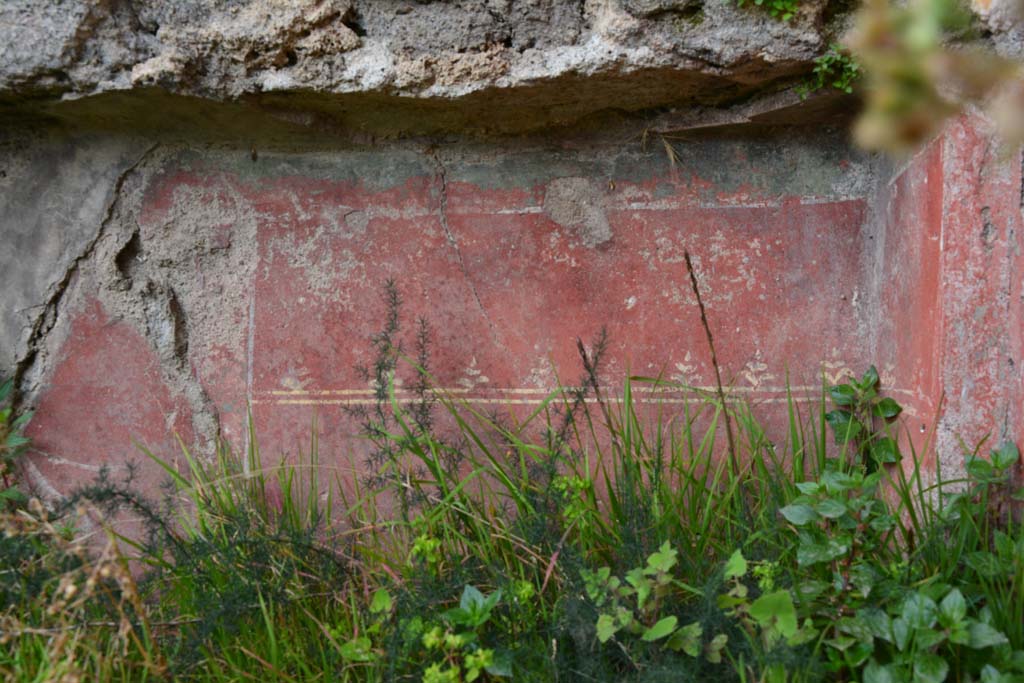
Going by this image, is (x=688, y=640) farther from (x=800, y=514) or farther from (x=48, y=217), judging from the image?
(x=48, y=217)

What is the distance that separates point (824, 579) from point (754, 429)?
1.79 feet

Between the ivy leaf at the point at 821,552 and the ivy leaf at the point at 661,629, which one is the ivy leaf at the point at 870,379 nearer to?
the ivy leaf at the point at 821,552

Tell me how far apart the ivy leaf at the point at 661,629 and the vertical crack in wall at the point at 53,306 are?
1.82m

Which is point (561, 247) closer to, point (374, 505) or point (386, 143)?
point (386, 143)

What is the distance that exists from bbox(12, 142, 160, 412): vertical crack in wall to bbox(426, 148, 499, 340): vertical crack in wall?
0.78m

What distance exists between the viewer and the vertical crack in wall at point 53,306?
239 centimetres

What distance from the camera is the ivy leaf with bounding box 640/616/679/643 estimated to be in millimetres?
1417

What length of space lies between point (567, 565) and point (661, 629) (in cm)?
27

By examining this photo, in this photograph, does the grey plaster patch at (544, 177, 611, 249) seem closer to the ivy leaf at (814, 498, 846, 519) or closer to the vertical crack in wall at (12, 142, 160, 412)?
the ivy leaf at (814, 498, 846, 519)

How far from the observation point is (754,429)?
2047 millimetres

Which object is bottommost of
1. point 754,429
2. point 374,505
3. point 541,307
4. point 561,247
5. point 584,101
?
point 374,505

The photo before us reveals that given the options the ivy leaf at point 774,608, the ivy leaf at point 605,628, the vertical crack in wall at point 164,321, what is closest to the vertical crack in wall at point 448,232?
the vertical crack in wall at point 164,321

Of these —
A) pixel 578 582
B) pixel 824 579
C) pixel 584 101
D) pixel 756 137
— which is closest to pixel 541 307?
pixel 584 101

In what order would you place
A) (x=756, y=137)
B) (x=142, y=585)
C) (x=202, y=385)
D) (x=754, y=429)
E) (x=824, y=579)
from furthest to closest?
(x=202, y=385) → (x=756, y=137) → (x=754, y=429) → (x=142, y=585) → (x=824, y=579)
